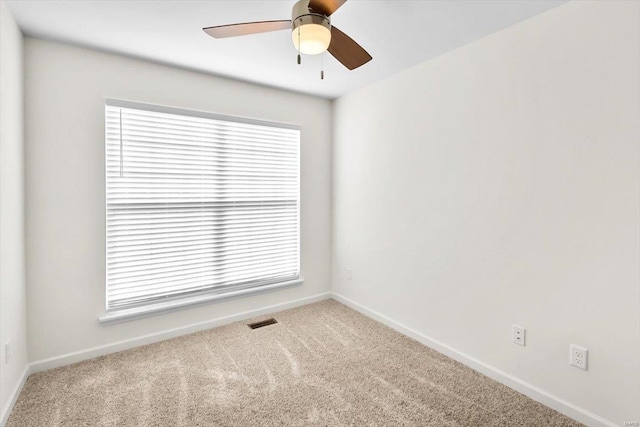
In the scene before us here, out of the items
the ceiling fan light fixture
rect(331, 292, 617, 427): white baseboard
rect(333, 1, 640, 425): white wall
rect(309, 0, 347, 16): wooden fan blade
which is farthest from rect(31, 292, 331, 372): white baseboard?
rect(309, 0, 347, 16): wooden fan blade

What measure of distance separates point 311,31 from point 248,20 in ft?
2.62

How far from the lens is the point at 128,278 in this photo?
8.67 ft

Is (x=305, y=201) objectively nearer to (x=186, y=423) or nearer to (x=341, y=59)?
(x=341, y=59)

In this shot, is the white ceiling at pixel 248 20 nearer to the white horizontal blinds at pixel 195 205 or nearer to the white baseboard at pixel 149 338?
the white horizontal blinds at pixel 195 205

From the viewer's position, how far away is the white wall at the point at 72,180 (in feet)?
7.43

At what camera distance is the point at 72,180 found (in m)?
2.39

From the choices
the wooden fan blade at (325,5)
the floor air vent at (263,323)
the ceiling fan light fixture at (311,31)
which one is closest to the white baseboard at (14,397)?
the floor air vent at (263,323)

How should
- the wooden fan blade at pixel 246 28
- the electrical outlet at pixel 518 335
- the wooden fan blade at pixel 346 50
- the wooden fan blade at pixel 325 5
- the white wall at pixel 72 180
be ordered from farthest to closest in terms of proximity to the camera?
1. the white wall at pixel 72 180
2. the electrical outlet at pixel 518 335
3. the wooden fan blade at pixel 346 50
4. the wooden fan blade at pixel 246 28
5. the wooden fan blade at pixel 325 5

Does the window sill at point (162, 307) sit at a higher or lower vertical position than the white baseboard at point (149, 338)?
higher

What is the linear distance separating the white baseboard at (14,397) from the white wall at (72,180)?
0.12 m

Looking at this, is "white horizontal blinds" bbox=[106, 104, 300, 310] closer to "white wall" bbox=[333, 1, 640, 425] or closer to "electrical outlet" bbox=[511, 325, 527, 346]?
"white wall" bbox=[333, 1, 640, 425]

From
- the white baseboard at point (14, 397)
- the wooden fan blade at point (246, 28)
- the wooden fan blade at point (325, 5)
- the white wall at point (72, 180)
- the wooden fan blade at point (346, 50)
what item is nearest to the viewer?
the wooden fan blade at point (325, 5)

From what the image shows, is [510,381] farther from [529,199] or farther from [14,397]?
[14,397]

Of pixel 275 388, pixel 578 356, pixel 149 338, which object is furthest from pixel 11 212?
pixel 578 356
